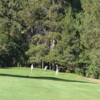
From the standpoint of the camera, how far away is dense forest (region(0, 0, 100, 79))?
62.0m

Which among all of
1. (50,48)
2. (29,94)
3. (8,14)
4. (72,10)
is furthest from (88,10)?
(29,94)

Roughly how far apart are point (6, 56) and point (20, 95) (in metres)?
50.7

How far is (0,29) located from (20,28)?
3.61m

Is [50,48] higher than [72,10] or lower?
lower

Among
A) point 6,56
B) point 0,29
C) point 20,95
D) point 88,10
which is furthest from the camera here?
point 6,56

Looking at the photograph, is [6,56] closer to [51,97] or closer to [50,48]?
[50,48]

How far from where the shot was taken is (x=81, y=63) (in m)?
62.8

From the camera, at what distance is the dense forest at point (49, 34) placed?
6200 cm

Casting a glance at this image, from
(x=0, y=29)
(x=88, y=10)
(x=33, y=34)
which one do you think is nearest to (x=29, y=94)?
(x=88, y=10)

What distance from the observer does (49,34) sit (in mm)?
65000

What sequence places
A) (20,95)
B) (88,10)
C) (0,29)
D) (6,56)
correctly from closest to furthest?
(20,95) < (88,10) < (0,29) < (6,56)

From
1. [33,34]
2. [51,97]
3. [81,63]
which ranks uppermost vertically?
[33,34]

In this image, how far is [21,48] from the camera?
67.8 meters

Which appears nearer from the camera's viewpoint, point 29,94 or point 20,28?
point 29,94
